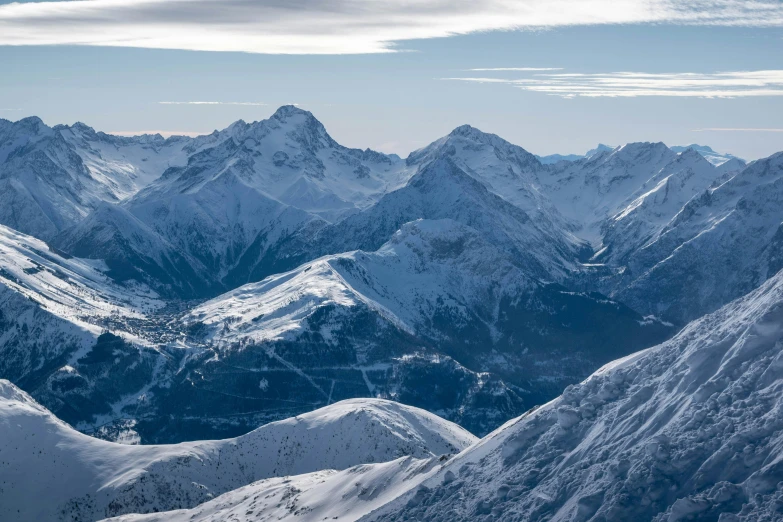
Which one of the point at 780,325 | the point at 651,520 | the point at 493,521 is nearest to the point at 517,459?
the point at 493,521

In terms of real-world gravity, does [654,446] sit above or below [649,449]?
above

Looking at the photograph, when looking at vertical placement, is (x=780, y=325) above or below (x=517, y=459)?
above

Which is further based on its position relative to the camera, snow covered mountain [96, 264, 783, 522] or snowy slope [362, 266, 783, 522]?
snow covered mountain [96, 264, 783, 522]

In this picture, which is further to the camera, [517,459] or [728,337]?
[517,459]

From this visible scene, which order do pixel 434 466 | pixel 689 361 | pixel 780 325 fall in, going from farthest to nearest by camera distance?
pixel 434 466
pixel 689 361
pixel 780 325

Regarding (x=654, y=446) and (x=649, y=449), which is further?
(x=649, y=449)

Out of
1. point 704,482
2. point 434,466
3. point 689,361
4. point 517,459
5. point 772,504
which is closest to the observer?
point 772,504

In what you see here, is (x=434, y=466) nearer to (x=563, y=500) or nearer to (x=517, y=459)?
(x=517, y=459)

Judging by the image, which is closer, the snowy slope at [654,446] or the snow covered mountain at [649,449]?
the snowy slope at [654,446]
